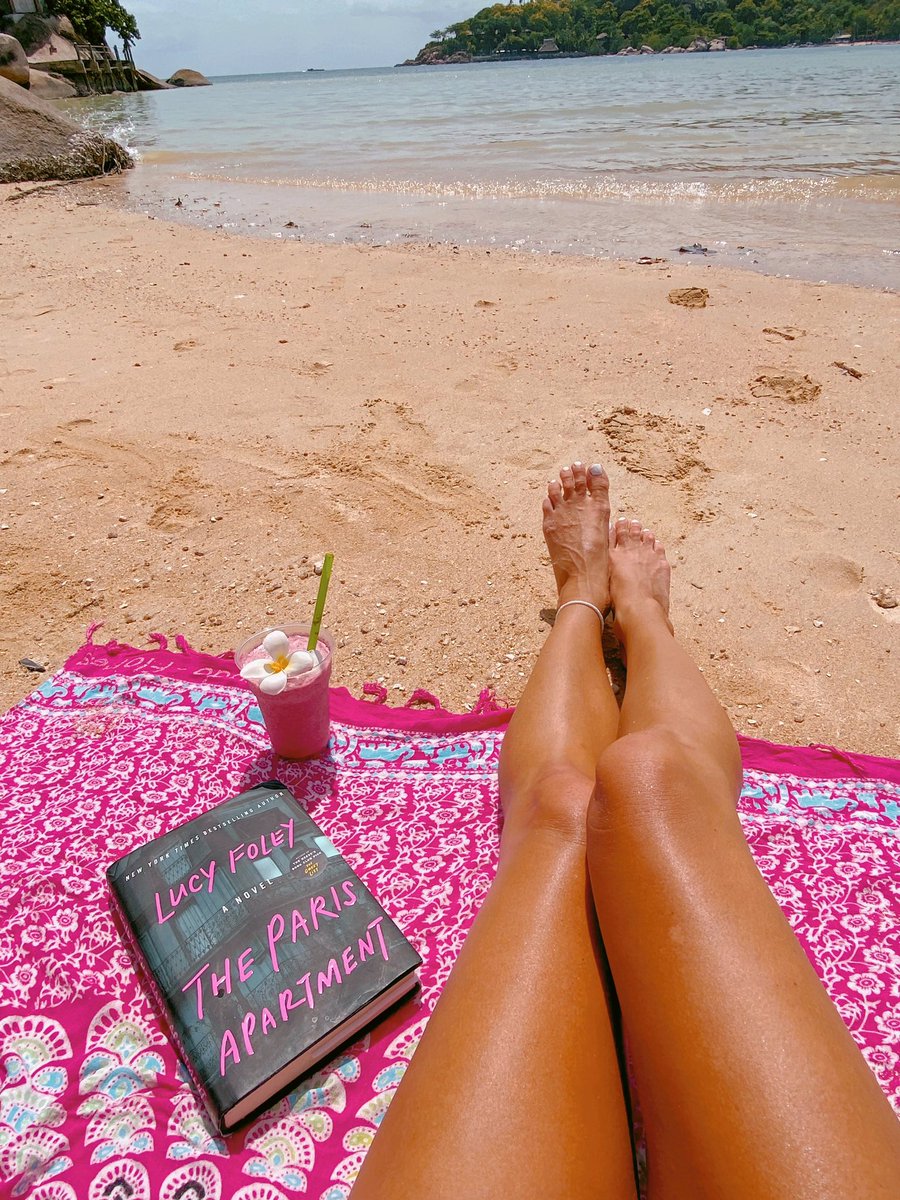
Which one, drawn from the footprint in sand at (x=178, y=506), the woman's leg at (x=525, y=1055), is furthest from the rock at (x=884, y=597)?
the footprint in sand at (x=178, y=506)

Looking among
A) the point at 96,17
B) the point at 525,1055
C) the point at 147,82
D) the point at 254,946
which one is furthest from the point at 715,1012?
the point at 147,82

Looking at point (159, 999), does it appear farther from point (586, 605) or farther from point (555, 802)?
point (586, 605)

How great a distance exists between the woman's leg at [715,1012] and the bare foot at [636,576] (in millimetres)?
755

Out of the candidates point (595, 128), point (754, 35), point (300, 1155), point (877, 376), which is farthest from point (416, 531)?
point (754, 35)

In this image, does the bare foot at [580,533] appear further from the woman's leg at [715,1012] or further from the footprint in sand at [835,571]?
the woman's leg at [715,1012]

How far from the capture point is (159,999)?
1.25m

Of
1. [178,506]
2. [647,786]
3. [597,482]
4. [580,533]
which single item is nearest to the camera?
[647,786]

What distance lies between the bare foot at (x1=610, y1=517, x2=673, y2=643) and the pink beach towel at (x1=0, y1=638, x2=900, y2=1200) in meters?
0.50

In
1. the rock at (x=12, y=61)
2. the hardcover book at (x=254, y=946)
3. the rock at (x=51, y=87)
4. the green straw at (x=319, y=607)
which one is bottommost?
the hardcover book at (x=254, y=946)

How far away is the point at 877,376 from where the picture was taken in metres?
3.42

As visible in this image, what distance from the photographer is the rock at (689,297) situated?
4391mm

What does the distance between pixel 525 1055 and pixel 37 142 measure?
11.8m

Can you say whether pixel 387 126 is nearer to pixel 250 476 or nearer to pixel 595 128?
pixel 595 128

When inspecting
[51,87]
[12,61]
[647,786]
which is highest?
[51,87]
